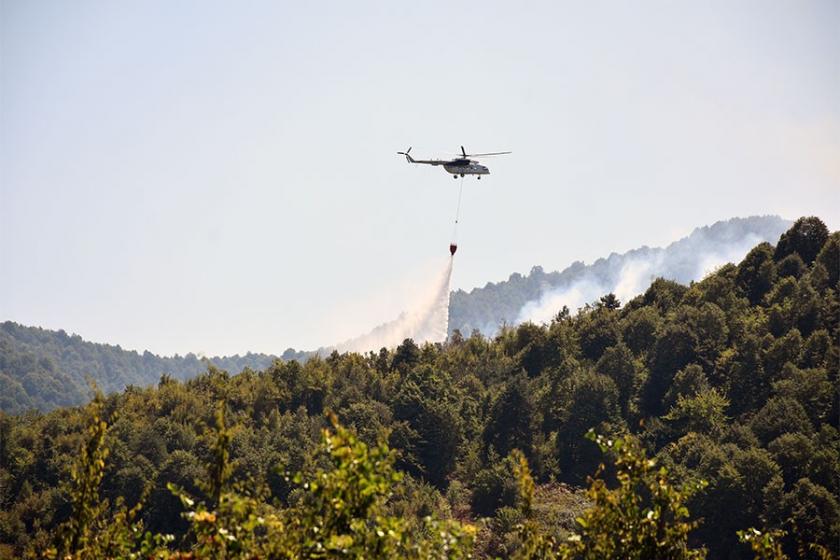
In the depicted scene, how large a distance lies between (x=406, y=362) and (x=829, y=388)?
174ft

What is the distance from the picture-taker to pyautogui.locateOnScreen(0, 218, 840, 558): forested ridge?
322 ft

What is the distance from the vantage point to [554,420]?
415 ft

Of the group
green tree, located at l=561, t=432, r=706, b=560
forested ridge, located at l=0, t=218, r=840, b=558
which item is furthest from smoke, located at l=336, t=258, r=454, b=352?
green tree, located at l=561, t=432, r=706, b=560

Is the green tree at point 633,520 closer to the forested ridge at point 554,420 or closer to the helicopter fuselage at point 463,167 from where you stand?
the forested ridge at point 554,420

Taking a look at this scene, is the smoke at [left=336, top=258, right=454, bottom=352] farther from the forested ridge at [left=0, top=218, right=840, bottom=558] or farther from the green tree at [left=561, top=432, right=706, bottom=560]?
the green tree at [left=561, top=432, right=706, bottom=560]

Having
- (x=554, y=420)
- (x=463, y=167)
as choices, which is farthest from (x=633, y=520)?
(x=554, y=420)

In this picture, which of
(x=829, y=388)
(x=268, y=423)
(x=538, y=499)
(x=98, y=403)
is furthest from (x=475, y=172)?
(x=98, y=403)

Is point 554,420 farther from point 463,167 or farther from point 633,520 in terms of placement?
point 633,520

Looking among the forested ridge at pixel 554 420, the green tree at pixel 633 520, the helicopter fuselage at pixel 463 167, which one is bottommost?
the green tree at pixel 633 520

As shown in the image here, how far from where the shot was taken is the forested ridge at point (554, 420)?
98.1m

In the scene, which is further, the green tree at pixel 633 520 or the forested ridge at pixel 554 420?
the forested ridge at pixel 554 420

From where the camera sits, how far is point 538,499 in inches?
4331

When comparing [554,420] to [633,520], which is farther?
[554,420]

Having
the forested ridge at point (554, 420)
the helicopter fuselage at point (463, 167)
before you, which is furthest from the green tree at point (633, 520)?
the helicopter fuselage at point (463, 167)
